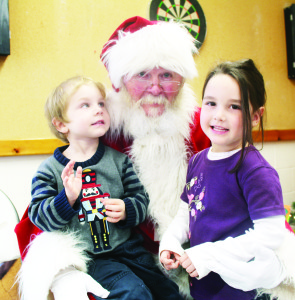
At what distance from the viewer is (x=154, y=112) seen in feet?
3.30

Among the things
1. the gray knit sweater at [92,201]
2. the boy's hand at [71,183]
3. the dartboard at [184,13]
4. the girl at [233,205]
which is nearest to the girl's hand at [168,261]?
the girl at [233,205]

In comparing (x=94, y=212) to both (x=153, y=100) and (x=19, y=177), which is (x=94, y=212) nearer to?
(x=153, y=100)

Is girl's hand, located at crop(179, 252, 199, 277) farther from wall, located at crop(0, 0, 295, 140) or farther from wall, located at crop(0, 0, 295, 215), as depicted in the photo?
wall, located at crop(0, 0, 295, 140)

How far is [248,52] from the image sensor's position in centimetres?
202

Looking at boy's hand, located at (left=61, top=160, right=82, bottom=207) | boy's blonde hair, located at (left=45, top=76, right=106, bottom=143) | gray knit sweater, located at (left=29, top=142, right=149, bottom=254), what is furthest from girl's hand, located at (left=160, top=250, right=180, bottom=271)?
boy's blonde hair, located at (left=45, top=76, right=106, bottom=143)

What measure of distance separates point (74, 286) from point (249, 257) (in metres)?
0.47

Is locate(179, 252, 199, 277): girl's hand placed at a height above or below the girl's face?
below

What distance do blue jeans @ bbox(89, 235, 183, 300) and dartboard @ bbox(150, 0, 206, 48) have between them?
1.33m

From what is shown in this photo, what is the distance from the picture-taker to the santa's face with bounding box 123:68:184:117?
99cm

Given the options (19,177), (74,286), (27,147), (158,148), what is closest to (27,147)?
(27,147)

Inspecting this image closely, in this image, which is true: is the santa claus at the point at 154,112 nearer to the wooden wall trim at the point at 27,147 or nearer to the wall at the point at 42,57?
the wall at the point at 42,57

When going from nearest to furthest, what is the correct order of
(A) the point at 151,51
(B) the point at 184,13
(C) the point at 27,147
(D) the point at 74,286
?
(D) the point at 74,286 < (A) the point at 151,51 < (C) the point at 27,147 < (B) the point at 184,13

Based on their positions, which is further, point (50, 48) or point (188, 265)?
point (50, 48)

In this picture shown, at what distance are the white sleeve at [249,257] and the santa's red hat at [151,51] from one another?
606 mm
